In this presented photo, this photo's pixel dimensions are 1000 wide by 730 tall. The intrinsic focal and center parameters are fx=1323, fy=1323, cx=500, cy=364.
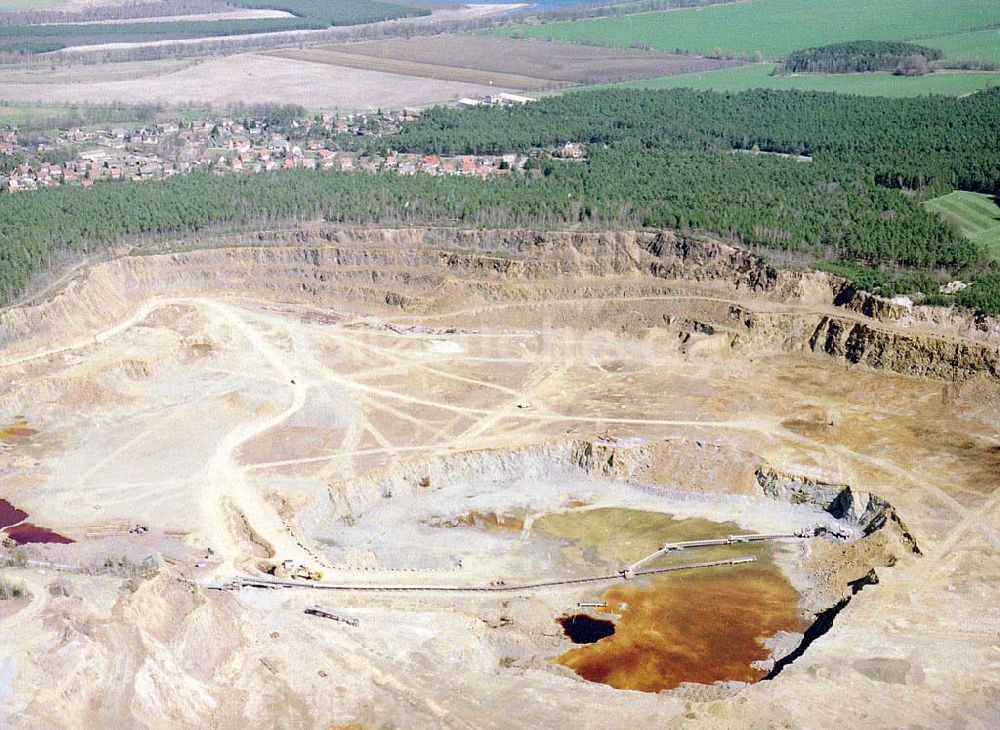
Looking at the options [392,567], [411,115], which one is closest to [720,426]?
[392,567]

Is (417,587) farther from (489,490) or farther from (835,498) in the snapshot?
(835,498)

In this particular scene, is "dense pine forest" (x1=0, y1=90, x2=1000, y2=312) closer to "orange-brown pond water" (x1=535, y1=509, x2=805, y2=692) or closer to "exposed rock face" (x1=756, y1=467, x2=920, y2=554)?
"exposed rock face" (x1=756, y1=467, x2=920, y2=554)

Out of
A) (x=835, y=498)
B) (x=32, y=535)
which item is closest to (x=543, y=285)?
(x=835, y=498)

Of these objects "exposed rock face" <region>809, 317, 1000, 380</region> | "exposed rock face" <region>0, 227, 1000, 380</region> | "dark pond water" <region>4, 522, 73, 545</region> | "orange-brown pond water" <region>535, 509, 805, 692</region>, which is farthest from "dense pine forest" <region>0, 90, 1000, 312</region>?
"orange-brown pond water" <region>535, 509, 805, 692</region>

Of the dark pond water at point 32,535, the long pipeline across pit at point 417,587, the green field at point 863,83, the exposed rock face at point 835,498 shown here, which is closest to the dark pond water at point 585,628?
the long pipeline across pit at point 417,587

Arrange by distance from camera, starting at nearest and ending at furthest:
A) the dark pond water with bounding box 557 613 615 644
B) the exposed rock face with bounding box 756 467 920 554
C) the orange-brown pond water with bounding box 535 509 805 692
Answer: the orange-brown pond water with bounding box 535 509 805 692
the dark pond water with bounding box 557 613 615 644
the exposed rock face with bounding box 756 467 920 554

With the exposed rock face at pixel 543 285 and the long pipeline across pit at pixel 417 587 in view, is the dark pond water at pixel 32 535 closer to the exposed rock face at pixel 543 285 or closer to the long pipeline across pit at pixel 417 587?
the long pipeline across pit at pixel 417 587
